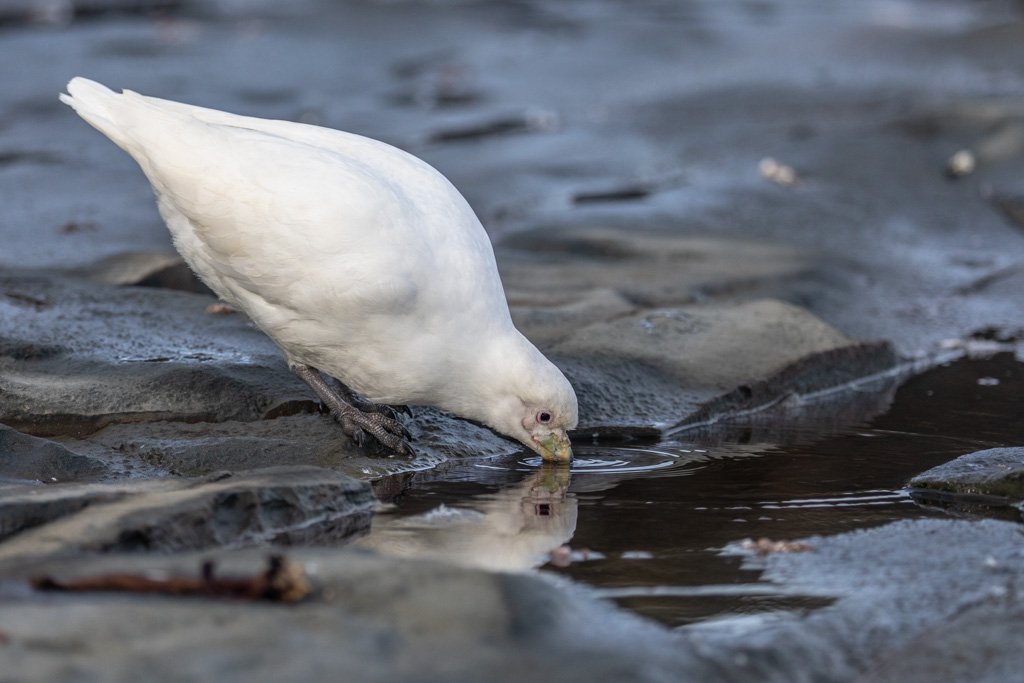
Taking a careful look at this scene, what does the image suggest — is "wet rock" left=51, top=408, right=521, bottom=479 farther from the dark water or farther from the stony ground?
the dark water

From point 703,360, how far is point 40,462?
274cm

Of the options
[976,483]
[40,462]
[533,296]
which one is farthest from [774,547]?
[533,296]

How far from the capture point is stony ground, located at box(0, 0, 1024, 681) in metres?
2.77

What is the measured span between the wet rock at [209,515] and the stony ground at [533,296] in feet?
0.04

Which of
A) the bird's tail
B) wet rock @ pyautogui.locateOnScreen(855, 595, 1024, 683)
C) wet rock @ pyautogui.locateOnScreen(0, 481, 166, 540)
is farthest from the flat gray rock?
the bird's tail

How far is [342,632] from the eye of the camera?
2598mm

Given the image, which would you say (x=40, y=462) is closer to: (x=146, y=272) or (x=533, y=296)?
(x=146, y=272)

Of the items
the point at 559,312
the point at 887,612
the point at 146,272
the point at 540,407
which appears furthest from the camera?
the point at 146,272

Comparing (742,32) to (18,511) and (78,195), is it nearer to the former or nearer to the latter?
(78,195)

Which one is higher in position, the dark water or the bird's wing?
the bird's wing

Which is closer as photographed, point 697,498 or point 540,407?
point 697,498

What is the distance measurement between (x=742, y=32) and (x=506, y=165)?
19.3 feet

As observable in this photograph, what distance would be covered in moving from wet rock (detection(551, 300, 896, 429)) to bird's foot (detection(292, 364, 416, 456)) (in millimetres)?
760

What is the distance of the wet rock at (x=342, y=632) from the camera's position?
247cm
